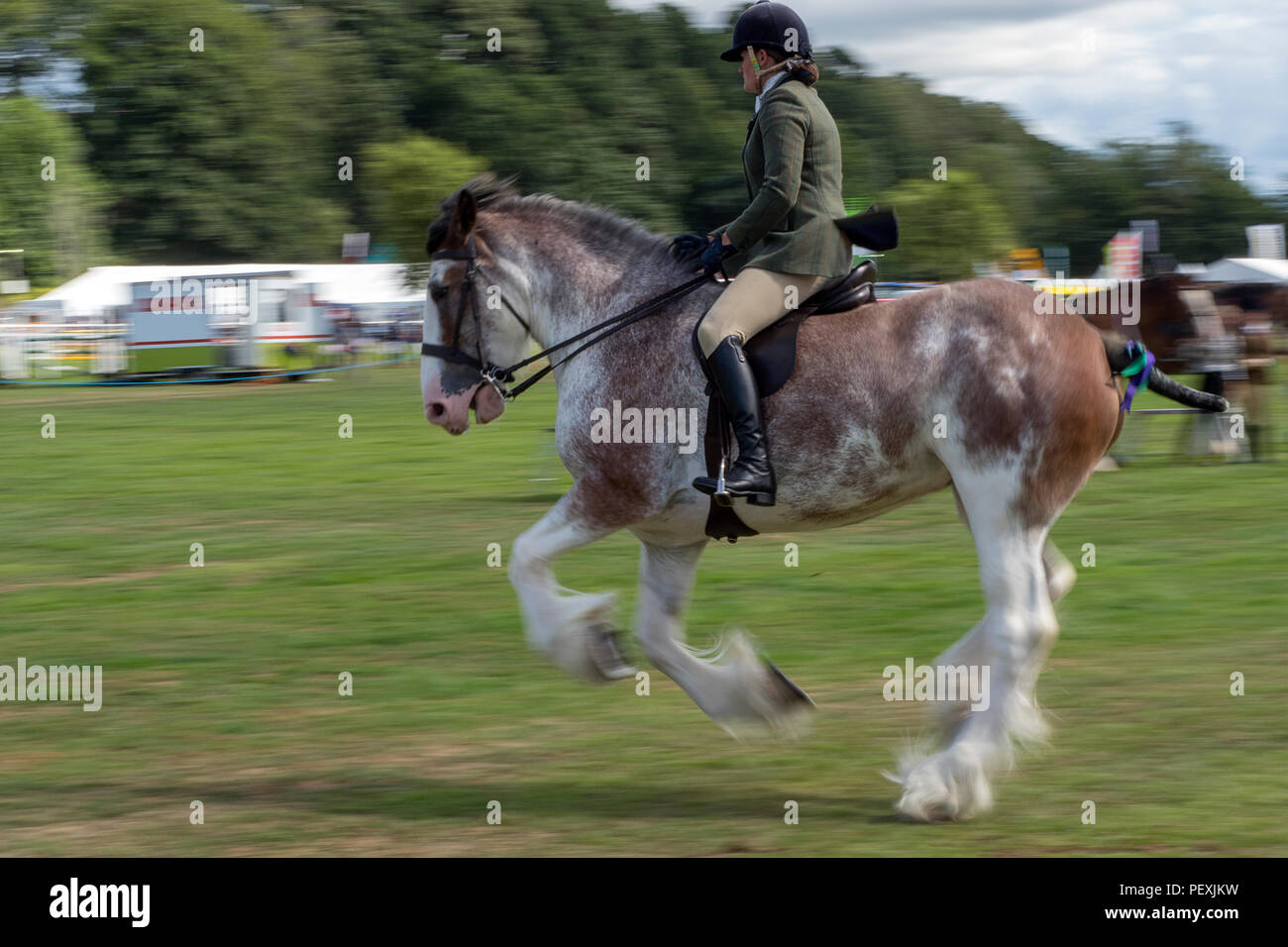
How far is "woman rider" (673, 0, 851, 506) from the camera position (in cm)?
597

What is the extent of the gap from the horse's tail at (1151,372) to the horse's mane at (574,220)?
1.85m

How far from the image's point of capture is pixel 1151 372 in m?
6.17

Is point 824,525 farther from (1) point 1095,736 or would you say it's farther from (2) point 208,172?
(2) point 208,172

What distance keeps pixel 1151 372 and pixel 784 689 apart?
1974 millimetres

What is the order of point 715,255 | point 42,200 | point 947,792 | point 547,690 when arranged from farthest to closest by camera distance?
point 42,200
point 547,690
point 715,255
point 947,792

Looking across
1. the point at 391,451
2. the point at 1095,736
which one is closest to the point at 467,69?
the point at 391,451

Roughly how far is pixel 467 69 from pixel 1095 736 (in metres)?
91.1
